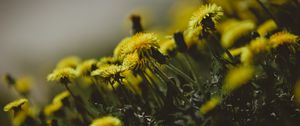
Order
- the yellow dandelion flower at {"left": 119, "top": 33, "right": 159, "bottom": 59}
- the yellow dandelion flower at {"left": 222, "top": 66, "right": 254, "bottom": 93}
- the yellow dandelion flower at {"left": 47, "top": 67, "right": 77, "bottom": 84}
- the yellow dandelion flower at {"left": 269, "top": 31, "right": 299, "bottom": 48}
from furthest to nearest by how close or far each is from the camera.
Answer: the yellow dandelion flower at {"left": 47, "top": 67, "right": 77, "bottom": 84}
the yellow dandelion flower at {"left": 119, "top": 33, "right": 159, "bottom": 59}
the yellow dandelion flower at {"left": 269, "top": 31, "right": 299, "bottom": 48}
the yellow dandelion flower at {"left": 222, "top": 66, "right": 254, "bottom": 93}

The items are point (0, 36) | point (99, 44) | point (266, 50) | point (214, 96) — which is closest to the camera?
point (266, 50)

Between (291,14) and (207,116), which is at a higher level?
(291,14)

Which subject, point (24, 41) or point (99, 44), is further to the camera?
point (24, 41)

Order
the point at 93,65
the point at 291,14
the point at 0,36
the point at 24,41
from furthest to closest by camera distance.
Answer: the point at 0,36, the point at 24,41, the point at 291,14, the point at 93,65

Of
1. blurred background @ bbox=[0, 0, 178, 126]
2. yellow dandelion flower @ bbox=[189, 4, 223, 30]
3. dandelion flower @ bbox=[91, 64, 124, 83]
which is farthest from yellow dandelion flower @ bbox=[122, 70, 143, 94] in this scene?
blurred background @ bbox=[0, 0, 178, 126]

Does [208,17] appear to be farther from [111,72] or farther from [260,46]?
[111,72]

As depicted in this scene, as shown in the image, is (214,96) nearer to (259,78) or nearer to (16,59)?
(259,78)

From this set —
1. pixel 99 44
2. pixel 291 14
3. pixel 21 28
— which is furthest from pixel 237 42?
pixel 21 28

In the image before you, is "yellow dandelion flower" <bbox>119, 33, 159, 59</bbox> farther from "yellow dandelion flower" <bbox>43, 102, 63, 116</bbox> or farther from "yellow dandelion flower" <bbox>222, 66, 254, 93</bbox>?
"yellow dandelion flower" <bbox>43, 102, 63, 116</bbox>
